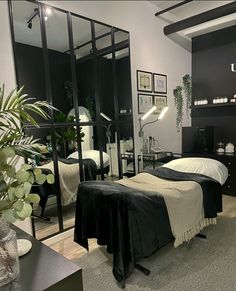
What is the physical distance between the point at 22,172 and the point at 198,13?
12.5 feet

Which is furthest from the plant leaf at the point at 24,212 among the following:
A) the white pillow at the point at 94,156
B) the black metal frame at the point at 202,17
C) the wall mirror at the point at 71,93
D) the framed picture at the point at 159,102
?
the black metal frame at the point at 202,17

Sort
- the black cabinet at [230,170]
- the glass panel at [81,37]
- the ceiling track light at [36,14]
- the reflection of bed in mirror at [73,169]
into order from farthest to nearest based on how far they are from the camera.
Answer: the black cabinet at [230,170]
the glass panel at [81,37]
the reflection of bed in mirror at [73,169]
the ceiling track light at [36,14]

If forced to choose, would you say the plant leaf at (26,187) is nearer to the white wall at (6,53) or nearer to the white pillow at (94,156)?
the white wall at (6,53)

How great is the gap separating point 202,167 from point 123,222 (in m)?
1.33

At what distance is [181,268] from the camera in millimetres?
1968

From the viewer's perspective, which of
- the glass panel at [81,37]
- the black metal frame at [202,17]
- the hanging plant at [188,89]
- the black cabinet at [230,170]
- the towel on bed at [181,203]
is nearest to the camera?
the towel on bed at [181,203]

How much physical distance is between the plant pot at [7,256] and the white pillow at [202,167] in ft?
6.78

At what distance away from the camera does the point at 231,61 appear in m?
3.83

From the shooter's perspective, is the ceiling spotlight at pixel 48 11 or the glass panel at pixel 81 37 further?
the glass panel at pixel 81 37

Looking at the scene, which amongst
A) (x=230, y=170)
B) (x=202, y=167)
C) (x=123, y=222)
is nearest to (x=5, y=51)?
(x=123, y=222)

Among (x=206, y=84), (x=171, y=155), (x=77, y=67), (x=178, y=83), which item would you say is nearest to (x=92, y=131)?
(x=77, y=67)

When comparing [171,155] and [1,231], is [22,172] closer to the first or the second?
[1,231]

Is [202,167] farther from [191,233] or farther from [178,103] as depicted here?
[178,103]

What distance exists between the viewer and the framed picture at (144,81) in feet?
10.9
